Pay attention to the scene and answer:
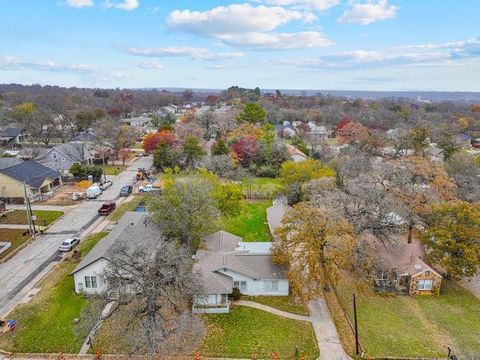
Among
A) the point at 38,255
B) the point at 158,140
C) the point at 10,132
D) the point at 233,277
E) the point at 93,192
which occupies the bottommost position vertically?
the point at 38,255

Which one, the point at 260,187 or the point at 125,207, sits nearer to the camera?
the point at 125,207

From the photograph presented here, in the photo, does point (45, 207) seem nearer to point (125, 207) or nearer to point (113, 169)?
point (125, 207)

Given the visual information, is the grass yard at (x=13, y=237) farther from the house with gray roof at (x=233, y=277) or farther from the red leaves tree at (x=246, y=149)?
the red leaves tree at (x=246, y=149)

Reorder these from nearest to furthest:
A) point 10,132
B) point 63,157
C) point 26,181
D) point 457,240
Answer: point 457,240, point 26,181, point 63,157, point 10,132

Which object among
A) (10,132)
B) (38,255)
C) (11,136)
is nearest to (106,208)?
(38,255)

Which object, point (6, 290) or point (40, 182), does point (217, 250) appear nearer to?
point (6, 290)

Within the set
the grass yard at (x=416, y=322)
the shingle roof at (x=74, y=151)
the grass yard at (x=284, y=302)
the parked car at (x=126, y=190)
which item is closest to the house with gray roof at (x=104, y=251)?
the grass yard at (x=284, y=302)

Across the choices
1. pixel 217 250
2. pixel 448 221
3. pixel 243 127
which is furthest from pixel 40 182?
pixel 448 221
